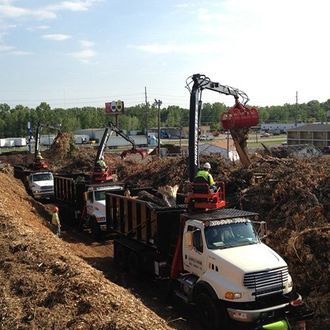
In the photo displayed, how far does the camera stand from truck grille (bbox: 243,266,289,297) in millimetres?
10203

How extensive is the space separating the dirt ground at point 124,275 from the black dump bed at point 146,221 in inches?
58.0

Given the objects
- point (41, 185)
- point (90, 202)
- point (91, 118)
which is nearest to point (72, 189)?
point (90, 202)

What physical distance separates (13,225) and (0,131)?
443ft

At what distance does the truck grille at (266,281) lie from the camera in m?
10.2

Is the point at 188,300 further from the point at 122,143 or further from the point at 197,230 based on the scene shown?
the point at 122,143

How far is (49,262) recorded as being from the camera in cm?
1192

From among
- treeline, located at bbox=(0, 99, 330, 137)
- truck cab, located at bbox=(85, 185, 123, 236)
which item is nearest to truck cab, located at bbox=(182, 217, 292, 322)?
truck cab, located at bbox=(85, 185, 123, 236)

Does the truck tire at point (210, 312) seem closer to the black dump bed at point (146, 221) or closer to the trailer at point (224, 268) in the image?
the trailer at point (224, 268)

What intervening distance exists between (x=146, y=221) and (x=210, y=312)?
4777 millimetres

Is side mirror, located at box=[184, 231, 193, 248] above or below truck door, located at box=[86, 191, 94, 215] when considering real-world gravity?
above

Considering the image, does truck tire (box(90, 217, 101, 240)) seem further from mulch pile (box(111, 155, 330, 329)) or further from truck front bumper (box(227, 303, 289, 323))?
truck front bumper (box(227, 303, 289, 323))

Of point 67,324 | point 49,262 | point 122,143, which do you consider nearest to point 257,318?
point 67,324

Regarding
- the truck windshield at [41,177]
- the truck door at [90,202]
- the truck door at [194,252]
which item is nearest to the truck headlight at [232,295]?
the truck door at [194,252]

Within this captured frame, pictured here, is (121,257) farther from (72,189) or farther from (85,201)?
(72,189)
